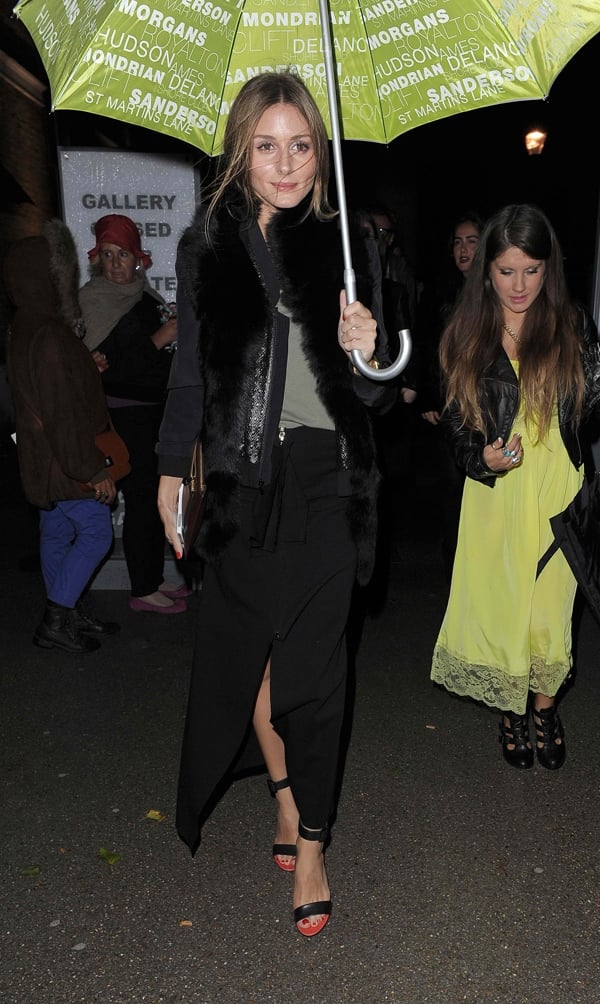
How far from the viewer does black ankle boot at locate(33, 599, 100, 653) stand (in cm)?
518

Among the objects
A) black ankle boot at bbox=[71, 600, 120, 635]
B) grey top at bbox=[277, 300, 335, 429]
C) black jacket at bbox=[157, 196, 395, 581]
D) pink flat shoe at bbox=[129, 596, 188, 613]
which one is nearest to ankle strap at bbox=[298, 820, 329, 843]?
black jacket at bbox=[157, 196, 395, 581]

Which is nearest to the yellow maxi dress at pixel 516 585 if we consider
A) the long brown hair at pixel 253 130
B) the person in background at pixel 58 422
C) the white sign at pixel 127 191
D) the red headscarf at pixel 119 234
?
the long brown hair at pixel 253 130

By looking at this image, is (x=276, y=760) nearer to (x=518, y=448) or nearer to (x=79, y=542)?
(x=518, y=448)

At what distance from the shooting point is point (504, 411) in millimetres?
3592

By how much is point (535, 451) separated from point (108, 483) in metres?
2.28

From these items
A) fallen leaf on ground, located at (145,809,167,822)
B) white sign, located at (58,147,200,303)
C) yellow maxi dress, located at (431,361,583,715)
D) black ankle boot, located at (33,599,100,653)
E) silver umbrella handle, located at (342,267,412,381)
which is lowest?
black ankle boot, located at (33,599,100,653)

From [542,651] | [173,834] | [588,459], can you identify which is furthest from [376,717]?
[588,459]

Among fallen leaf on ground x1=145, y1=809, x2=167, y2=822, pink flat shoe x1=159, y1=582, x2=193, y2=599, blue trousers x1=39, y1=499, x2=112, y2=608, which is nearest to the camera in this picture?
fallen leaf on ground x1=145, y1=809, x2=167, y2=822

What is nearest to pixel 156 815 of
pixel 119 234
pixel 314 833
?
pixel 314 833

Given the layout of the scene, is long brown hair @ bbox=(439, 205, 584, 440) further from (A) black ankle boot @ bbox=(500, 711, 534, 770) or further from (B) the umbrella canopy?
(A) black ankle boot @ bbox=(500, 711, 534, 770)

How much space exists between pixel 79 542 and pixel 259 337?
280cm

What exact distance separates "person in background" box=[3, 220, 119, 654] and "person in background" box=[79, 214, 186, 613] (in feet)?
1.12

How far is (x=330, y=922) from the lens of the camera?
296 cm

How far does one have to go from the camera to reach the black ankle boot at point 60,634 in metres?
5.18
